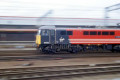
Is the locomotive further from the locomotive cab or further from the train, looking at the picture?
the train

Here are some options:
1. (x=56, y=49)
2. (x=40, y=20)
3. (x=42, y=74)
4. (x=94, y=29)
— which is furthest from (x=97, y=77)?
(x=40, y=20)

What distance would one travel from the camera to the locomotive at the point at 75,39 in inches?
586

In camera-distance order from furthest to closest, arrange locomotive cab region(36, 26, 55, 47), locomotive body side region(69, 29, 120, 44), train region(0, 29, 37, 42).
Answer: train region(0, 29, 37, 42) → locomotive body side region(69, 29, 120, 44) → locomotive cab region(36, 26, 55, 47)

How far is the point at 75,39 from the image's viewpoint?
605 inches

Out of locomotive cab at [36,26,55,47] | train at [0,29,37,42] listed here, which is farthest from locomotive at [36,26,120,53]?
train at [0,29,37,42]

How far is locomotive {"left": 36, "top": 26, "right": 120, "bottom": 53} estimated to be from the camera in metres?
14.9

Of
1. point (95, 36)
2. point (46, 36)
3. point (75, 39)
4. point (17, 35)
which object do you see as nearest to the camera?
point (46, 36)

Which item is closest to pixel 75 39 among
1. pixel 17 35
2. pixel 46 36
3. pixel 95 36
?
pixel 95 36

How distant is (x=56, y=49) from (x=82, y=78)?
329 inches

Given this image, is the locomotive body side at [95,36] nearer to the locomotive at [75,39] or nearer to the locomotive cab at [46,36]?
the locomotive at [75,39]

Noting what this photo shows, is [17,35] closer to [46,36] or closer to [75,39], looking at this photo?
[46,36]

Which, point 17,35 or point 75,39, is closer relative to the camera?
point 75,39

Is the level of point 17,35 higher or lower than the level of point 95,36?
higher

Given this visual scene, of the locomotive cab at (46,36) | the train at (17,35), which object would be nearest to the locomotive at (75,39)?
the locomotive cab at (46,36)
